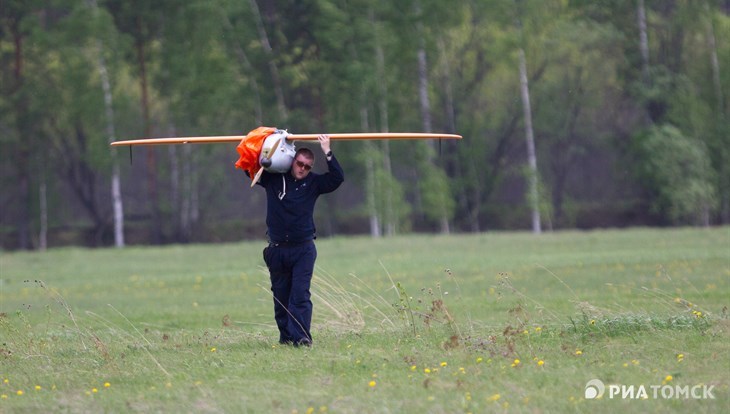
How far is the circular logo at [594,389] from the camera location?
28.7 ft

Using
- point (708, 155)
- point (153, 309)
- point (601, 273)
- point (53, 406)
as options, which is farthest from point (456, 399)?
point (708, 155)

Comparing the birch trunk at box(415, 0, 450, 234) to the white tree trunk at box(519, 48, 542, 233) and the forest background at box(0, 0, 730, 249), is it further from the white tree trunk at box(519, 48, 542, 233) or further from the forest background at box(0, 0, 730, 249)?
the white tree trunk at box(519, 48, 542, 233)

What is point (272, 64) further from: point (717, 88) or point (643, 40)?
point (717, 88)

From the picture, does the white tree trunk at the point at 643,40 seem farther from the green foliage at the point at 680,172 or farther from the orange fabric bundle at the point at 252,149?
the orange fabric bundle at the point at 252,149

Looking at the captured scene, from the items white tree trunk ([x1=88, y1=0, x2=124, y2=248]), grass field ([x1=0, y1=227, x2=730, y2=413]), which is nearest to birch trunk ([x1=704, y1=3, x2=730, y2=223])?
white tree trunk ([x1=88, y1=0, x2=124, y2=248])

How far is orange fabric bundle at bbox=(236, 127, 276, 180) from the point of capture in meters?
11.9

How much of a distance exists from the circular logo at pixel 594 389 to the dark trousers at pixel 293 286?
11.6 ft

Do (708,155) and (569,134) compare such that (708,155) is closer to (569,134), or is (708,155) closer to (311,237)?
(569,134)

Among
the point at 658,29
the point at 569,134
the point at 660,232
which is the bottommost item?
the point at 660,232

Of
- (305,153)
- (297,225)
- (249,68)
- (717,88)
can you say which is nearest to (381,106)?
(249,68)

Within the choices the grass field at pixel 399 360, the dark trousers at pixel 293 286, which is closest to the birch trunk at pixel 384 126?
the grass field at pixel 399 360

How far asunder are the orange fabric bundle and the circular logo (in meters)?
4.28

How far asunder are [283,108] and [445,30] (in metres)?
7.75

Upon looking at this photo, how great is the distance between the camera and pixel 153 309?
2103 cm
